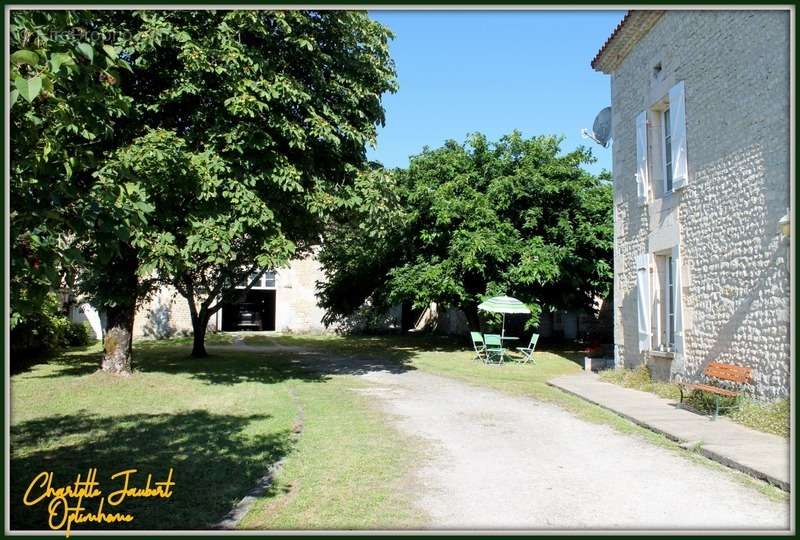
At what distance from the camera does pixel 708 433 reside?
748 centimetres

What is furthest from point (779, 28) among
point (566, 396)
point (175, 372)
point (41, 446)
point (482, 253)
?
point (175, 372)

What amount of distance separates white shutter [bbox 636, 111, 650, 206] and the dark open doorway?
25.5m

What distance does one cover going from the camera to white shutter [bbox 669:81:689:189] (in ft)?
35.0

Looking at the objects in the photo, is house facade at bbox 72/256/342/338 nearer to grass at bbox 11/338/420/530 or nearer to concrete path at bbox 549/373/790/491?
grass at bbox 11/338/420/530

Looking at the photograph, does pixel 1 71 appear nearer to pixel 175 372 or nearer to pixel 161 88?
pixel 161 88

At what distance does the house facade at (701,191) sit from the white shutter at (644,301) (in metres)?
0.02

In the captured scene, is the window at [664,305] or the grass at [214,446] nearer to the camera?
the grass at [214,446]

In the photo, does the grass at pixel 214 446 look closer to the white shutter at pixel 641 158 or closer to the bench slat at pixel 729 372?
the bench slat at pixel 729 372

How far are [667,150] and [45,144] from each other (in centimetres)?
1088

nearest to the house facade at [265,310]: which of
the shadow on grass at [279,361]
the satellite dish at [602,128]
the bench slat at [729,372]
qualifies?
the shadow on grass at [279,361]

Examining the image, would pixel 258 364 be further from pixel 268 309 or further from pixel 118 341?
pixel 268 309

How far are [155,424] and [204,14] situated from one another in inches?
268

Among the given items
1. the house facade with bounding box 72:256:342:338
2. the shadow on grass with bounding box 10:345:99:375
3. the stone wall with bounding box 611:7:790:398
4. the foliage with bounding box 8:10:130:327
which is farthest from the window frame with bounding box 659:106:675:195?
the house facade with bounding box 72:256:342:338

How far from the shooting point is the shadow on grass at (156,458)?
465 centimetres
